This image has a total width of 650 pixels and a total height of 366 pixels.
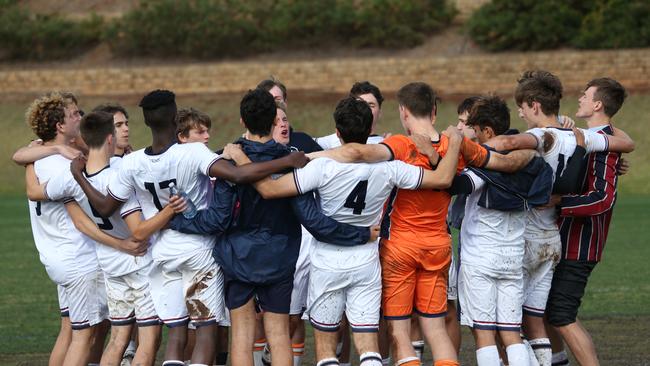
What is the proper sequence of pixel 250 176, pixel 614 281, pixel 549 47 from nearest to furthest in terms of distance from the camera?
pixel 250 176 → pixel 614 281 → pixel 549 47

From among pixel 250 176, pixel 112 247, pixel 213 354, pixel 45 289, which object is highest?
pixel 250 176

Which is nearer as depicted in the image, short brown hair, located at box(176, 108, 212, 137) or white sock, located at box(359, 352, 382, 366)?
white sock, located at box(359, 352, 382, 366)

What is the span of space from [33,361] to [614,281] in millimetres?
8379

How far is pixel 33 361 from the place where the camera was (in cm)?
953

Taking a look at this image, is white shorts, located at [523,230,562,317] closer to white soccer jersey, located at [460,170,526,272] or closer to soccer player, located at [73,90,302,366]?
white soccer jersey, located at [460,170,526,272]

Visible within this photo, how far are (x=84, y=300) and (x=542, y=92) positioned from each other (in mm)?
3852

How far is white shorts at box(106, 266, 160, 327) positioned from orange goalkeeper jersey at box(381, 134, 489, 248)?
5.96 feet

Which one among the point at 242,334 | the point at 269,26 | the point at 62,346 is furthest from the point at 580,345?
the point at 269,26

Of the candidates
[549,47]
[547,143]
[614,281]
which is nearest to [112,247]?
[547,143]

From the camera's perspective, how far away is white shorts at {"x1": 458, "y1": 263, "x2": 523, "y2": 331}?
752 centimetres

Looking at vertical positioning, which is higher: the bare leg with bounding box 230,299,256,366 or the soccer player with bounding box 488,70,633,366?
the soccer player with bounding box 488,70,633,366

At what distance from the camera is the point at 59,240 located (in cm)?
798

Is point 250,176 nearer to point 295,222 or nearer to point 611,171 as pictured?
point 295,222

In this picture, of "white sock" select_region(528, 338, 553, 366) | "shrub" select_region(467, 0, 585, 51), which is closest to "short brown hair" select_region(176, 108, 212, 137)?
"white sock" select_region(528, 338, 553, 366)
